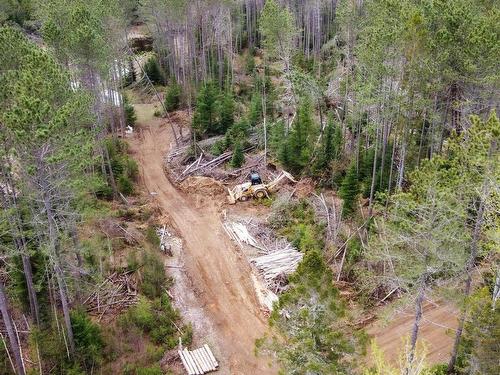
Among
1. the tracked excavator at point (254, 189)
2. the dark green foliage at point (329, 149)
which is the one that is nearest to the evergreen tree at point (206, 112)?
the tracked excavator at point (254, 189)

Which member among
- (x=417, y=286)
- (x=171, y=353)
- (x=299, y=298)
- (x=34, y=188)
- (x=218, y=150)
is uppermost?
(x=34, y=188)

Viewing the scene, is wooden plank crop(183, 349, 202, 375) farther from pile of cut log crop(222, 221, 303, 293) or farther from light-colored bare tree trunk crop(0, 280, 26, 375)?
light-colored bare tree trunk crop(0, 280, 26, 375)

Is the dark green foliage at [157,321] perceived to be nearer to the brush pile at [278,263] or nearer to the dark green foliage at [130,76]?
the brush pile at [278,263]

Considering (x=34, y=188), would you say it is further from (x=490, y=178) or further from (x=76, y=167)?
(x=490, y=178)

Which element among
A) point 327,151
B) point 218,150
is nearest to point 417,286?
point 327,151

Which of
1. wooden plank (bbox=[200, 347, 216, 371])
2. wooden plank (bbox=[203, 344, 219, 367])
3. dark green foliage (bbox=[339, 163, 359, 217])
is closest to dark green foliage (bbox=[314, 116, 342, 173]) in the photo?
dark green foliage (bbox=[339, 163, 359, 217])

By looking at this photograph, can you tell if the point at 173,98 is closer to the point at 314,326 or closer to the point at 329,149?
the point at 329,149
